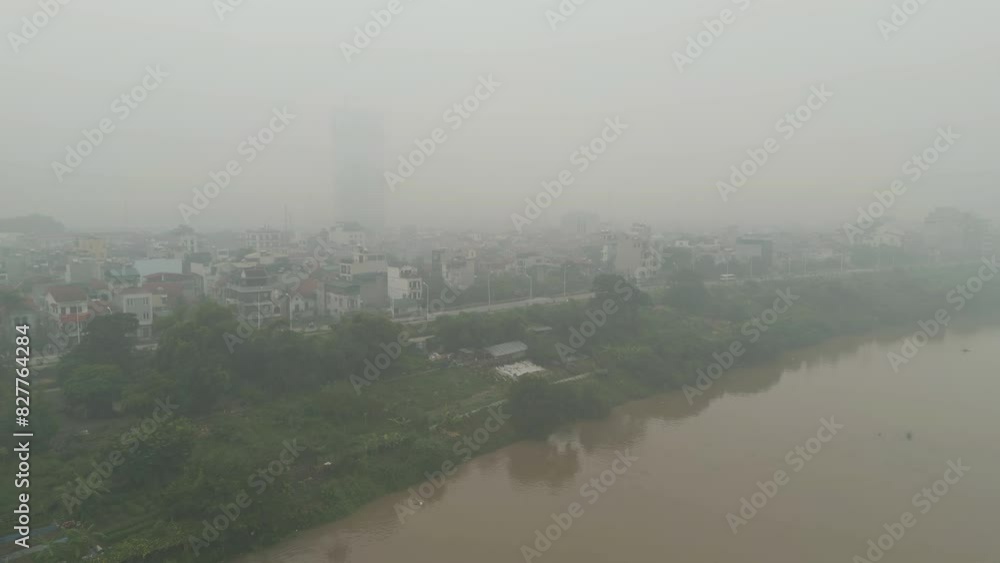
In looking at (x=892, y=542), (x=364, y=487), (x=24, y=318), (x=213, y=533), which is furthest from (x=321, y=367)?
(x=892, y=542)

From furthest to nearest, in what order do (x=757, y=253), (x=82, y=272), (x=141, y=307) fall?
(x=757, y=253) < (x=82, y=272) < (x=141, y=307)

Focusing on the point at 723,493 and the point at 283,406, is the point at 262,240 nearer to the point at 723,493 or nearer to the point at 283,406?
the point at 283,406

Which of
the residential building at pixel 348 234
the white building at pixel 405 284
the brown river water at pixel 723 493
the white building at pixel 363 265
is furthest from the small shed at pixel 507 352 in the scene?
the residential building at pixel 348 234

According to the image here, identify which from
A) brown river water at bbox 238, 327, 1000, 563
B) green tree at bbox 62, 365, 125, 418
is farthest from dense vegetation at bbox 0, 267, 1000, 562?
brown river water at bbox 238, 327, 1000, 563

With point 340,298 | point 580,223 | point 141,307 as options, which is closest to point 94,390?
A: point 141,307

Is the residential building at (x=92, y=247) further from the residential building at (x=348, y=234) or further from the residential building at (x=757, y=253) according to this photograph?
the residential building at (x=757, y=253)

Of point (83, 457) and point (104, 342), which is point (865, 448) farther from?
point (104, 342)
